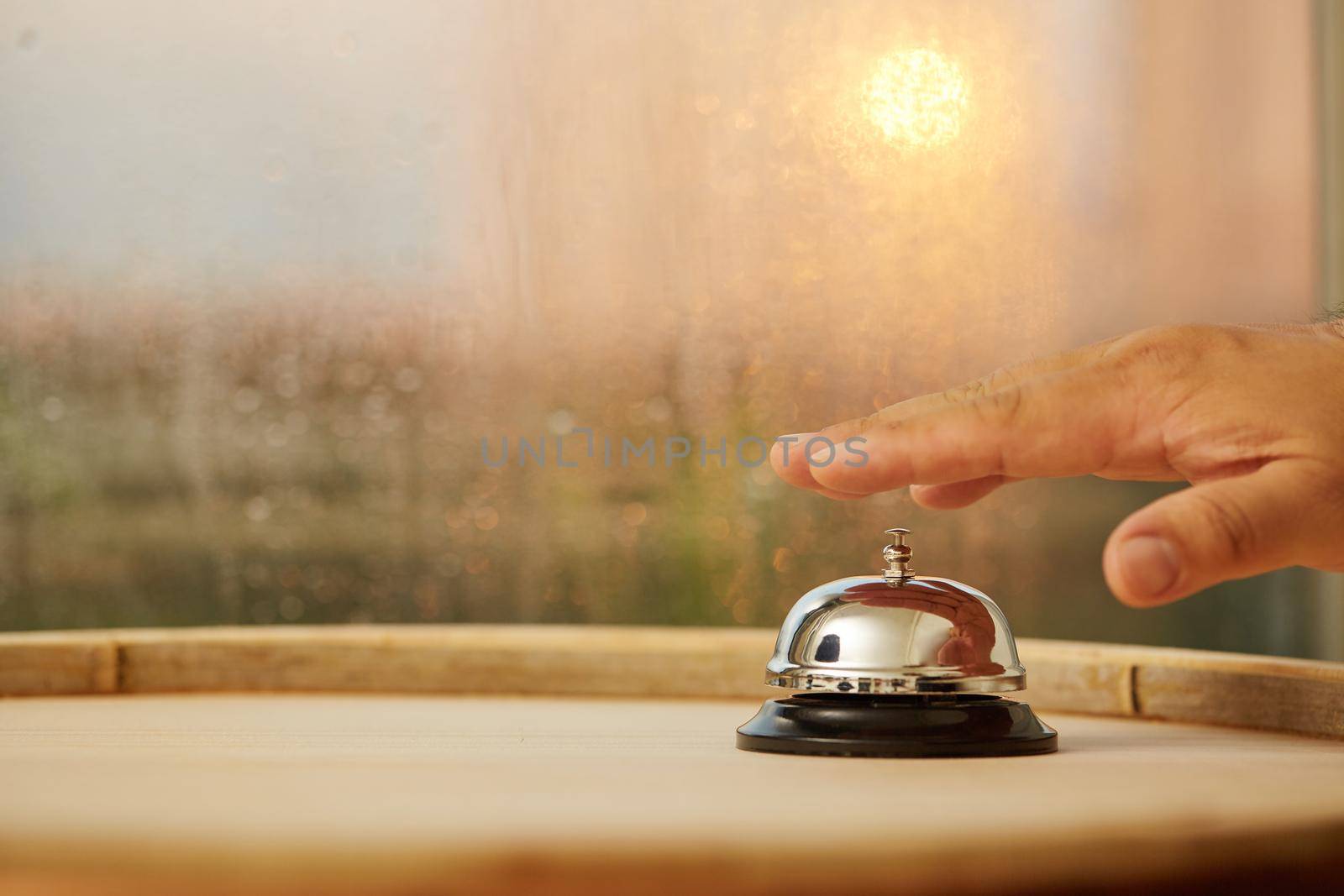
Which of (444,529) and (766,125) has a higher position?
(766,125)

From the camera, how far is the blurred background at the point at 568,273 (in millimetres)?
1095

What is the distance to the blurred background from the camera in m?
1.09

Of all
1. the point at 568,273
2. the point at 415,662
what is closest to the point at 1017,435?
the point at 415,662

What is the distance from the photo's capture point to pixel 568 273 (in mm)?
1148

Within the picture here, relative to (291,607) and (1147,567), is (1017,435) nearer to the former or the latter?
(1147,567)

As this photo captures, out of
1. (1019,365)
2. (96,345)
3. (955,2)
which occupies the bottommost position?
(1019,365)

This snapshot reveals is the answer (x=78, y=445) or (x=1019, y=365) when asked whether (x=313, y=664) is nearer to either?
(x=1019, y=365)

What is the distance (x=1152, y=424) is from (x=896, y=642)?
123 mm

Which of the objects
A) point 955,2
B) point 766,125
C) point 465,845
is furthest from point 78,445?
point 465,845

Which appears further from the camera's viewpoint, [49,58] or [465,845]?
[49,58]

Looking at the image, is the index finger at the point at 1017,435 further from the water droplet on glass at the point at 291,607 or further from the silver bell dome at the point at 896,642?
the water droplet on glass at the point at 291,607

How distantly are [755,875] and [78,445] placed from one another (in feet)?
3.48

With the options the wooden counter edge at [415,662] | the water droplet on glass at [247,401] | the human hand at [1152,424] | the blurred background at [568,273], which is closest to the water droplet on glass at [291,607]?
the blurred background at [568,273]

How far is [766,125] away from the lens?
1.15 metres
